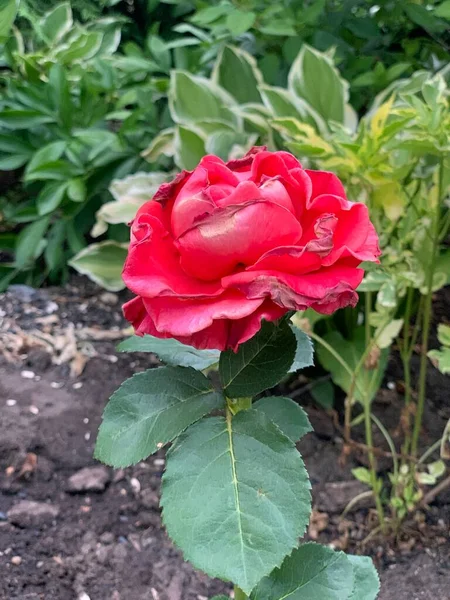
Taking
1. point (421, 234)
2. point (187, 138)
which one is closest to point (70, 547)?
point (421, 234)

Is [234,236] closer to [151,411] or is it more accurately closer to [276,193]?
[276,193]

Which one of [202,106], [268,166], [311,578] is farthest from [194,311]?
[202,106]

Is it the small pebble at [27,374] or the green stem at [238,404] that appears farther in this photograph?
the small pebble at [27,374]

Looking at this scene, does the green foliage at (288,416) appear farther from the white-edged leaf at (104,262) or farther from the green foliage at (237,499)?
→ the white-edged leaf at (104,262)

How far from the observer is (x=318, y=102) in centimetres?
153

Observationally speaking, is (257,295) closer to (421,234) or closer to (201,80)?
(421,234)

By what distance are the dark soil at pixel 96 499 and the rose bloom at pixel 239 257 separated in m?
0.64

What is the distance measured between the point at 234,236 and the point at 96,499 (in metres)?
0.82

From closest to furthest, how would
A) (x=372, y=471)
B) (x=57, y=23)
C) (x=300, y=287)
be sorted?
(x=300, y=287) < (x=372, y=471) < (x=57, y=23)

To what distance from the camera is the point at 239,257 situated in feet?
1.48

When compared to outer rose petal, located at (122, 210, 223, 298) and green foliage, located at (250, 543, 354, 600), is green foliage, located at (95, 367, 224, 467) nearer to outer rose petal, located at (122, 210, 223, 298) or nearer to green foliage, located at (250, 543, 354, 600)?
outer rose petal, located at (122, 210, 223, 298)

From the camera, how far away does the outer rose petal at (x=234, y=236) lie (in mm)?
437

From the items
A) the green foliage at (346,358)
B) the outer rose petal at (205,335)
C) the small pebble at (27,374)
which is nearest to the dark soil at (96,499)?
the small pebble at (27,374)

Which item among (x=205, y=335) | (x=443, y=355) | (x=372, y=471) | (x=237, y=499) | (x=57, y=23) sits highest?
(x=205, y=335)
